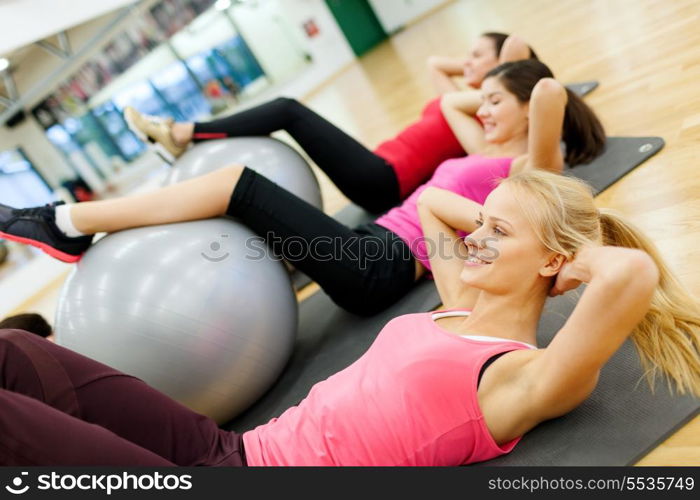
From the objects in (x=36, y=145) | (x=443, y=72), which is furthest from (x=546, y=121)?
(x=36, y=145)

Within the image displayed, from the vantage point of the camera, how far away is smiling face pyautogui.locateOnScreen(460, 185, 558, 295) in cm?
116

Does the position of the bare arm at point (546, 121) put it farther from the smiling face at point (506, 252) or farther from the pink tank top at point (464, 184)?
the smiling face at point (506, 252)

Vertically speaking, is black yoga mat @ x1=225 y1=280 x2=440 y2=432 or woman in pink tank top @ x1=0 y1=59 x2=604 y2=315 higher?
woman in pink tank top @ x1=0 y1=59 x2=604 y2=315

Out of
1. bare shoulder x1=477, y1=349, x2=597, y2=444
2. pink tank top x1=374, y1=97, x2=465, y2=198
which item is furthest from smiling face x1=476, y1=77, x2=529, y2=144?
bare shoulder x1=477, y1=349, x2=597, y2=444

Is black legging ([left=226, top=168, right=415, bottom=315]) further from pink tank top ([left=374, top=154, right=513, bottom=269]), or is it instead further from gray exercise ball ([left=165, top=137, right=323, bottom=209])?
gray exercise ball ([left=165, top=137, right=323, bottom=209])

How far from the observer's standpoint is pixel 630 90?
290cm

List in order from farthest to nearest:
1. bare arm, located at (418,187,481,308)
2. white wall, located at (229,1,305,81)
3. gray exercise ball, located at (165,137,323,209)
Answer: white wall, located at (229,1,305,81)
gray exercise ball, located at (165,137,323,209)
bare arm, located at (418,187,481,308)

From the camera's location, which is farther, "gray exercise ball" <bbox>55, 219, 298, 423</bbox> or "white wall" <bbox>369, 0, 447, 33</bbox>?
"white wall" <bbox>369, 0, 447, 33</bbox>

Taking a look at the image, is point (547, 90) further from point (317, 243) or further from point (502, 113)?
point (317, 243)

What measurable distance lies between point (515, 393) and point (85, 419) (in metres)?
0.86

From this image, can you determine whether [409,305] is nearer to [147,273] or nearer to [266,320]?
[266,320]

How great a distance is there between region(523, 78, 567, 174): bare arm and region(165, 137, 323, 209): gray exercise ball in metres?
0.95

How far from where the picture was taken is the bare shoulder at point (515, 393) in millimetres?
1092

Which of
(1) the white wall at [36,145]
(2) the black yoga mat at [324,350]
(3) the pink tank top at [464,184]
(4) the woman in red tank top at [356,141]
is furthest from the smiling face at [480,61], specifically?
(1) the white wall at [36,145]
